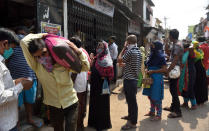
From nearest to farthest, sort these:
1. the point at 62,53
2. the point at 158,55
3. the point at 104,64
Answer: the point at 62,53 → the point at 104,64 → the point at 158,55

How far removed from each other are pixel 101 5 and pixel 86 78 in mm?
4229

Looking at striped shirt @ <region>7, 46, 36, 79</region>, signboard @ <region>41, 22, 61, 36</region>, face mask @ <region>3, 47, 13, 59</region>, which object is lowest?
striped shirt @ <region>7, 46, 36, 79</region>

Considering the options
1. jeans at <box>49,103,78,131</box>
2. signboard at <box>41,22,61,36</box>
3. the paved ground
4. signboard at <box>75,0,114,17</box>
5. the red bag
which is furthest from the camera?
signboard at <box>75,0,114,17</box>

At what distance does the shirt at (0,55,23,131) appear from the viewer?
4.68 ft

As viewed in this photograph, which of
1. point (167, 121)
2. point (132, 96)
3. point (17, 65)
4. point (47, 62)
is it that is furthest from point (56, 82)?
point (167, 121)

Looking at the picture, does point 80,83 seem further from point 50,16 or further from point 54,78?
point 50,16

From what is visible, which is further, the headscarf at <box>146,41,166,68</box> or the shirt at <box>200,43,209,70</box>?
the shirt at <box>200,43,209,70</box>

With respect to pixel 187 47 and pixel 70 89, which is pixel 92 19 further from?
pixel 70 89

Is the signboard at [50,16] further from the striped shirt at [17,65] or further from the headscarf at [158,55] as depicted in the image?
the headscarf at [158,55]

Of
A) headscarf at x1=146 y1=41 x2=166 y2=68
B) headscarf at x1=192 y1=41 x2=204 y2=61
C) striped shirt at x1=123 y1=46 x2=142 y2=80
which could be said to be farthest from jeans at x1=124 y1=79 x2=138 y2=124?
headscarf at x1=192 y1=41 x2=204 y2=61

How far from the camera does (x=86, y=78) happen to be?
3.21 meters

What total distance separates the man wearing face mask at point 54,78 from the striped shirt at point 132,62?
1.54 m

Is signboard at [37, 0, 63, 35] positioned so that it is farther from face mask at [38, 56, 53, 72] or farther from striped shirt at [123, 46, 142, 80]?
face mask at [38, 56, 53, 72]

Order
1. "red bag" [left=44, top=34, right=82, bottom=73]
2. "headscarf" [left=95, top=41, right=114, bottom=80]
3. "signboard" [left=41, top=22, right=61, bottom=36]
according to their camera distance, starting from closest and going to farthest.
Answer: "red bag" [left=44, top=34, right=82, bottom=73] < "headscarf" [left=95, top=41, right=114, bottom=80] < "signboard" [left=41, top=22, right=61, bottom=36]
